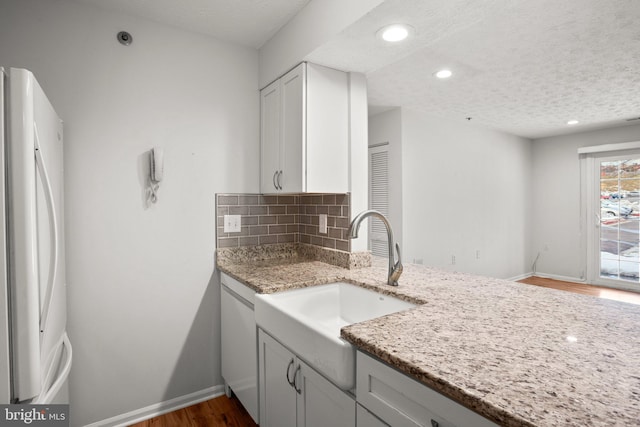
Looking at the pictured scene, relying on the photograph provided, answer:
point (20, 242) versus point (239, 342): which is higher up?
point (20, 242)

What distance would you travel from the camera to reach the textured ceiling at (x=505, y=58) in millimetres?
1560

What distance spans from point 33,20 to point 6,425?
1.90 meters

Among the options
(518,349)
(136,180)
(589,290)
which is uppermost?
(136,180)

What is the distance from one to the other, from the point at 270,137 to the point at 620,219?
19.3ft

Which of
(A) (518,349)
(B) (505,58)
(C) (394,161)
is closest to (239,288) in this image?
(A) (518,349)

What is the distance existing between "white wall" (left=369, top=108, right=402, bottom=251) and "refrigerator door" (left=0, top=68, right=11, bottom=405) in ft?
11.5

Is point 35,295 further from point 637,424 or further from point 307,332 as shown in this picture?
point 637,424

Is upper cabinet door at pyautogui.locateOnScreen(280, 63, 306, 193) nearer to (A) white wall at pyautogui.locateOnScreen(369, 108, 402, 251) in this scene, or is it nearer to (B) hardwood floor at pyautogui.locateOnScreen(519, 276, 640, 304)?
(A) white wall at pyautogui.locateOnScreen(369, 108, 402, 251)

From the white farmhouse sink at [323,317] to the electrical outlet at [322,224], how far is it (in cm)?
58

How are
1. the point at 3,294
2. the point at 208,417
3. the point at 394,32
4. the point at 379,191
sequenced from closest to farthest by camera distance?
1. the point at 3,294
2. the point at 394,32
3. the point at 208,417
4. the point at 379,191

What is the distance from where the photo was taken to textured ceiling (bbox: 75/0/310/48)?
72.9 inches

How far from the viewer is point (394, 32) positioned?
5.26ft

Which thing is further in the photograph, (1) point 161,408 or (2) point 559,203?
(2) point 559,203

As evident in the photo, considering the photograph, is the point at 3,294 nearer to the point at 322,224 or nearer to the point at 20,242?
the point at 20,242
